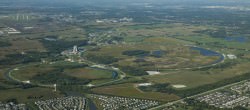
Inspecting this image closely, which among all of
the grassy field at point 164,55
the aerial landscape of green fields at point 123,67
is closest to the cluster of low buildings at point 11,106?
the aerial landscape of green fields at point 123,67

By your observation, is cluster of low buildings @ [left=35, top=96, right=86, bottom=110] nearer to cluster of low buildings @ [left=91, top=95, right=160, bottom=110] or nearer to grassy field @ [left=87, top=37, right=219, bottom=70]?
cluster of low buildings @ [left=91, top=95, right=160, bottom=110]

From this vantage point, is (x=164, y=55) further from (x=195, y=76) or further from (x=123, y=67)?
(x=195, y=76)

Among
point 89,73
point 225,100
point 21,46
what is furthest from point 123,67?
point 21,46

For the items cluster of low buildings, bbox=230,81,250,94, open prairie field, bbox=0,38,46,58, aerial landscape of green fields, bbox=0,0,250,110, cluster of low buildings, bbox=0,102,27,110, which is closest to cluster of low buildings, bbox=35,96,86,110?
aerial landscape of green fields, bbox=0,0,250,110

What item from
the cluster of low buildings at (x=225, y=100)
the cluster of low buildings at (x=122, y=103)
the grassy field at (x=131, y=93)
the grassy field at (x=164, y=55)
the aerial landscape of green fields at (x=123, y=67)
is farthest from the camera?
the grassy field at (x=164, y=55)

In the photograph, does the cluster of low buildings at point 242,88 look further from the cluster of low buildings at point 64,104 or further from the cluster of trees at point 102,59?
the cluster of trees at point 102,59
